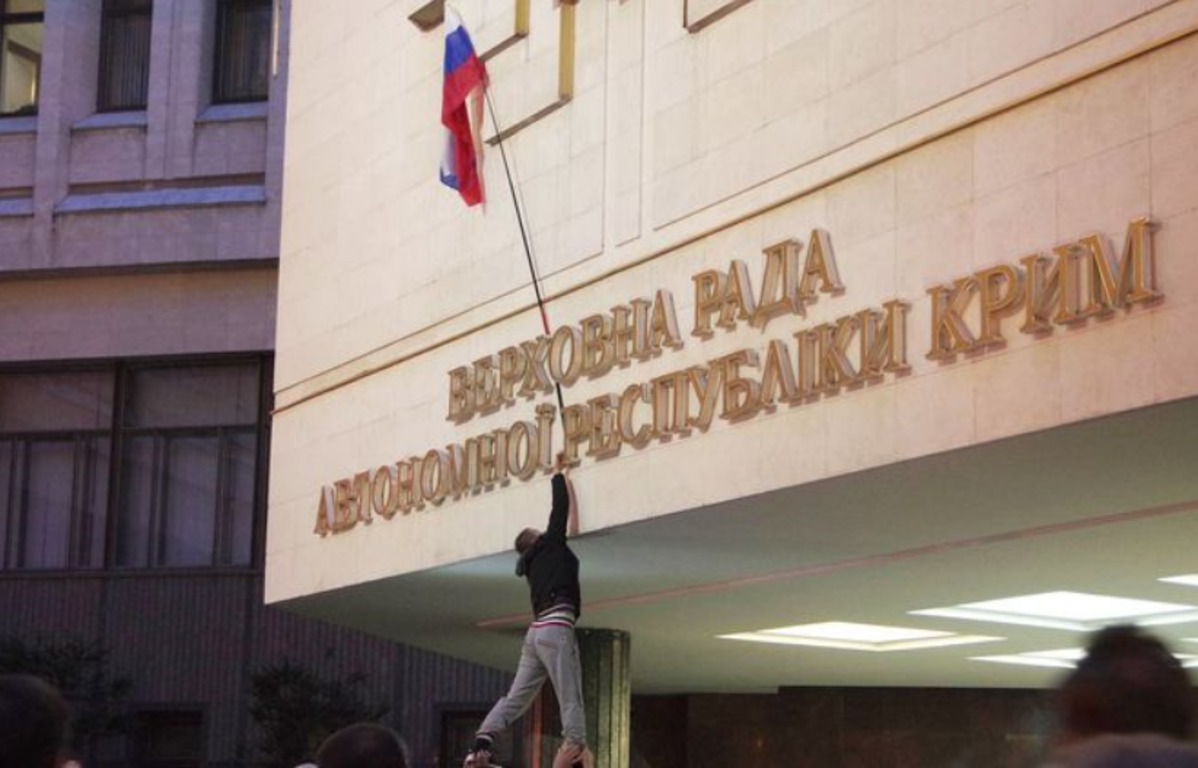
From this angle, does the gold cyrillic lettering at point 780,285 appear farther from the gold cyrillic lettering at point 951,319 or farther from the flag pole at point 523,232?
the flag pole at point 523,232

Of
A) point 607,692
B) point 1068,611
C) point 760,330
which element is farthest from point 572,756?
point 1068,611

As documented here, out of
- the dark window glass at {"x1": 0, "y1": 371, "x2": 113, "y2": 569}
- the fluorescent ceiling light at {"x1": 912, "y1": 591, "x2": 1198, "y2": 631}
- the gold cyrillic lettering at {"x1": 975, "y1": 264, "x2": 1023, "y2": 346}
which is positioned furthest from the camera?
the dark window glass at {"x1": 0, "y1": 371, "x2": 113, "y2": 569}

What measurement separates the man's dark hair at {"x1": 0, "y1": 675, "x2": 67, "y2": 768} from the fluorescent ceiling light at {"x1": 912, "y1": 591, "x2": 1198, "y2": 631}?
14.9 meters

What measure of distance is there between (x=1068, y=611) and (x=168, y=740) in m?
17.4

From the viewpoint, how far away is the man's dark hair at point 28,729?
4516 mm

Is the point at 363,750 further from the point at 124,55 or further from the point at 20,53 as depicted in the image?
the point at 20,53

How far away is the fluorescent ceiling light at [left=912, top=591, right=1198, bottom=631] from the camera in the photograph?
62.6ft

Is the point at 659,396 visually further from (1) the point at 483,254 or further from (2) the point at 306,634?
(2) the point at 306,634

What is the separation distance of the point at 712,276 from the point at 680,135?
4.69 feet

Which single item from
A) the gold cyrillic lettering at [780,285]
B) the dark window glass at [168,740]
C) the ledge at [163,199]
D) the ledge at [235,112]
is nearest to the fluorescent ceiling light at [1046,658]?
the gold cyrillic lettering at [780,285]

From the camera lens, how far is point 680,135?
17.0 meters

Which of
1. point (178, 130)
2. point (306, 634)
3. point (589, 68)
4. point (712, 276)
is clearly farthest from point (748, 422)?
point (178, 130)

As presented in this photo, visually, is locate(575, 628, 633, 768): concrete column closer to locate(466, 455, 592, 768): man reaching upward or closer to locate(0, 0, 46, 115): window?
locate(466, 455, 592, 768): man reaching upward

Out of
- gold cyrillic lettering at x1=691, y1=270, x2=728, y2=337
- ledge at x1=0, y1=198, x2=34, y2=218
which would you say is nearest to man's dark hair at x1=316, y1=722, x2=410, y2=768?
gold cyrillic lettering at x1=691, y1=270, x2=728, y2=337
